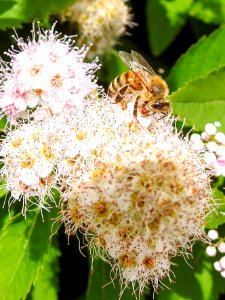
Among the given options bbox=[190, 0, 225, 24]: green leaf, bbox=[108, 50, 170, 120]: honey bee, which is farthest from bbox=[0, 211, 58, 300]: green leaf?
bbox=[190, 0, 225, 24]: green leaf

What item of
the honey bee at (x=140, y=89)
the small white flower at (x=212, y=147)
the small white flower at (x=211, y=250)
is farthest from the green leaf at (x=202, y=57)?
the small white flower at (x=211, y=250)

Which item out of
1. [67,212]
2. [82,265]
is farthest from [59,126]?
[82,265]

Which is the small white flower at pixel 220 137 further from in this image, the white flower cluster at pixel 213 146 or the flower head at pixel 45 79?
the flower head at pixel 45 79

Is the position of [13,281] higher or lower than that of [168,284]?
higher

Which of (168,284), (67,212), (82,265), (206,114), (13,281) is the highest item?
(206,114)

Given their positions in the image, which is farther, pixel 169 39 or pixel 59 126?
pixel 169 39

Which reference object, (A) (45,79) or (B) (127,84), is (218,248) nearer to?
(B) (127,84)

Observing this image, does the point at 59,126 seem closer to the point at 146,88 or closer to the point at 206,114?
the point at 146,88
